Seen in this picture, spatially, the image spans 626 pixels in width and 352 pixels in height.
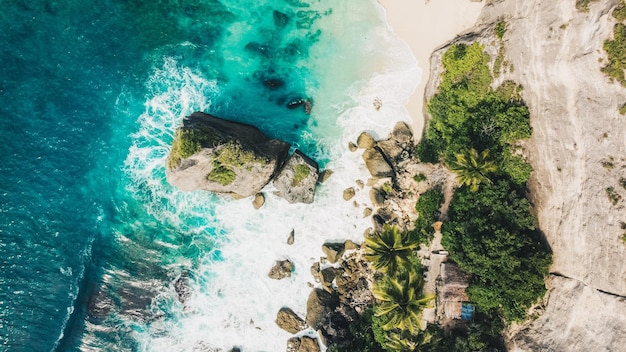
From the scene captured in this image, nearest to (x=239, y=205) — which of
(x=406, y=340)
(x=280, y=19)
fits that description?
(x=280, y=19)

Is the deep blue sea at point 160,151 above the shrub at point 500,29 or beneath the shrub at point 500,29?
beneath

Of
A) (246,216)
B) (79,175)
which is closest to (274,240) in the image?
(246,216)

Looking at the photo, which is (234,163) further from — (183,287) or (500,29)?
(500,29)

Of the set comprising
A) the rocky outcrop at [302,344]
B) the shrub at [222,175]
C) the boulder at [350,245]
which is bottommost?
the rocky outcrop at [302,344]

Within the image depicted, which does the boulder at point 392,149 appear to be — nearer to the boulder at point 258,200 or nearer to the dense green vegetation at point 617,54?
the boulder at point 258,200

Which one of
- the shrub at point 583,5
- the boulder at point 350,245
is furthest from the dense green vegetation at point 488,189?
the boulder at point 350,245
